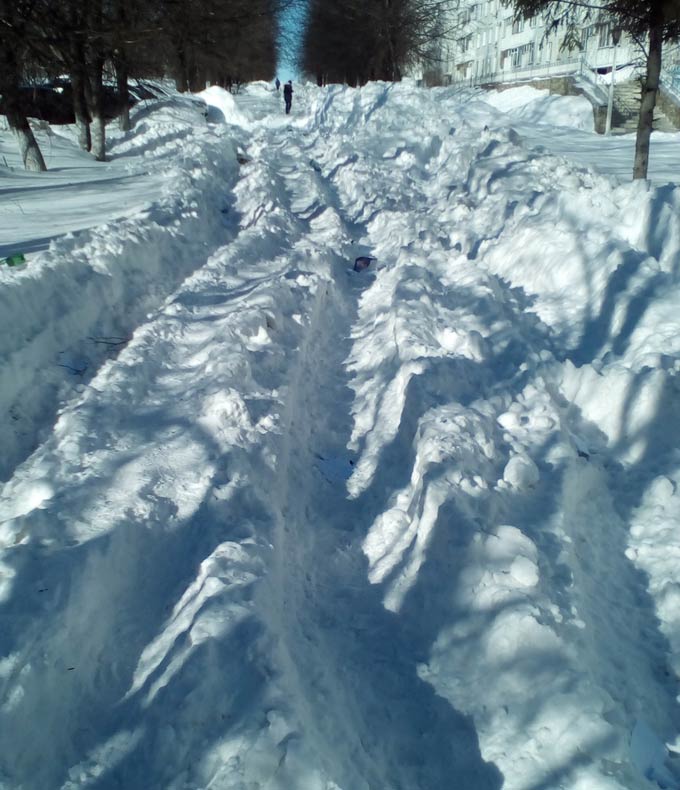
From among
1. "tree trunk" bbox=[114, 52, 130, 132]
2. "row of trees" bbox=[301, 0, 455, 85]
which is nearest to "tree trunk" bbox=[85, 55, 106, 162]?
"tree trunk" bbox=[114, 52, 130, 132]

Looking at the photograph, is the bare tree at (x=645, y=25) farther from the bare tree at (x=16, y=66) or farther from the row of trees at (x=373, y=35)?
the row of trees at (x=373, y=35)

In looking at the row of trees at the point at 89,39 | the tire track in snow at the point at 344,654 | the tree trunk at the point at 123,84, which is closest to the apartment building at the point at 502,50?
the row of trees at the point at 89,39

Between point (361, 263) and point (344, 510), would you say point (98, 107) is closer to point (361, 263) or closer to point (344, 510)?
point (361, 263)

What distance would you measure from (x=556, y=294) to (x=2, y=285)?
19.1ft

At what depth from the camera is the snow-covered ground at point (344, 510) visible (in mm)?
2678

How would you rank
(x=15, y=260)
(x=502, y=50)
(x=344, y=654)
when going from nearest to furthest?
(x=344, y=654), (x=15, y=260), (x=502, y=50)

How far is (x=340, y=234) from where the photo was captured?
10.4 metres

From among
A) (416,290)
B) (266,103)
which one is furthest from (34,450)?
(266,103)

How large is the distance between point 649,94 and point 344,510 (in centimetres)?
941

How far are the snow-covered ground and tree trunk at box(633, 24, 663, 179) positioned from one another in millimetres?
2546

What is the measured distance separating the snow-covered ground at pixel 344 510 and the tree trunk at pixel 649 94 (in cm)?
255

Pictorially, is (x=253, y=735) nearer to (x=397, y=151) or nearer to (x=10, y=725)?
(x=10, y=725)

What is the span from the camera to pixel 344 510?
428 cm

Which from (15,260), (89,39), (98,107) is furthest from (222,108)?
(15,260)
